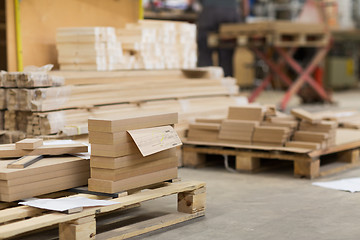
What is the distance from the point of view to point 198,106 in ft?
25.7

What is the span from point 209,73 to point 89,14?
1806mm

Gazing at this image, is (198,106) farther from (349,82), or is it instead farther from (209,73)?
(349,82)

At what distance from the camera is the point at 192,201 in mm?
4695

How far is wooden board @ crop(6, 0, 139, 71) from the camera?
24.0ft

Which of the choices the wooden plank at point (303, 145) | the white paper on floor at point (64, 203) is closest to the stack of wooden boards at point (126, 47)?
the wooden plank at point (303, 145)

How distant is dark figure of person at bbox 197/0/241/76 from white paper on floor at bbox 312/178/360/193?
8.07m

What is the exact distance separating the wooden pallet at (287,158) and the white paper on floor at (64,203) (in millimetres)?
2780

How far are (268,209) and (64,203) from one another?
181 cm

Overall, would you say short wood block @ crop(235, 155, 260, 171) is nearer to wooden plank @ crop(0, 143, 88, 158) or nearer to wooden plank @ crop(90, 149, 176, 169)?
wooden plank @ crop(90, 149, 176, 169)

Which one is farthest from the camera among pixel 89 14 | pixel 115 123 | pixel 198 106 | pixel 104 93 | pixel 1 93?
pixel 89 14

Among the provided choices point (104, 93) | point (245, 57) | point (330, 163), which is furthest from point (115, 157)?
point (245, 57)

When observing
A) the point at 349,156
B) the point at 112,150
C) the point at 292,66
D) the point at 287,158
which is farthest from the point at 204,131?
the point at 292,66

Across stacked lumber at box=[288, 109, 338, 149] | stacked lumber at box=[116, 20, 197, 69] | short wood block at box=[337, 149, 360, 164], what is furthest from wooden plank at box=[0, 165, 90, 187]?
short wood block at box=[337, 149, 360, 164]

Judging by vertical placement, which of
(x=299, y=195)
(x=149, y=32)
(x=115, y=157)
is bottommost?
(x=299, y=195)
